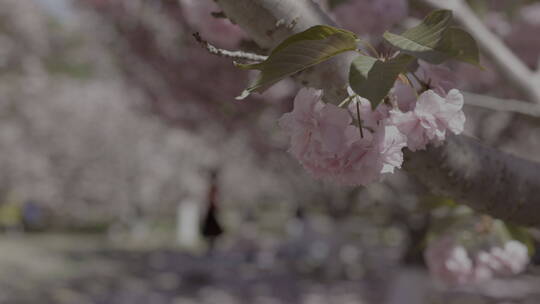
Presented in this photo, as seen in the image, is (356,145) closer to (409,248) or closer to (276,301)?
(409,248)

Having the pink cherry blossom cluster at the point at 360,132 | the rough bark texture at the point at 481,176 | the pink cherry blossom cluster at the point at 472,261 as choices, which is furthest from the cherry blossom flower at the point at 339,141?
the pink cherry blossom cluster at the point at 472,261

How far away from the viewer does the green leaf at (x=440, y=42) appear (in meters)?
0.81

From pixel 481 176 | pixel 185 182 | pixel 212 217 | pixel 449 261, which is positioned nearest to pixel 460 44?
pixel 481 176

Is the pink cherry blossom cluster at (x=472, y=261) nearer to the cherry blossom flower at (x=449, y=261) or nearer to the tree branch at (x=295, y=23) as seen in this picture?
the cherry blossom flower at (x=449, y=261)

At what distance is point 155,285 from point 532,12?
738cm

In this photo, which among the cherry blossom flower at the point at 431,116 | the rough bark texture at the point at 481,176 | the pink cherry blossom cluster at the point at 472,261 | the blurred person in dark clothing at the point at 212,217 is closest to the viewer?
the cherry blossom flower at the point at 431,116

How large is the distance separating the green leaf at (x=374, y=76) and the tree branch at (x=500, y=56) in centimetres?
163

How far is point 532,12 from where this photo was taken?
442 centimetres

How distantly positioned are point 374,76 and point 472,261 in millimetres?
1630

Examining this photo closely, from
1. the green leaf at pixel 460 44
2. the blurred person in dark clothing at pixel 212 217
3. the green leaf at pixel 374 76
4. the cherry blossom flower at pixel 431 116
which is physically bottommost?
the cherry blossom flower at pixel 431 116

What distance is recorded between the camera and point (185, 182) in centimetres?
1948

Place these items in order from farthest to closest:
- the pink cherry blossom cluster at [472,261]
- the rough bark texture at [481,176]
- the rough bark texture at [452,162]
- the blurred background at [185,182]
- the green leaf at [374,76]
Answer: the blurred background at [185,182]
the pink cherry blossom cluster at [472,261]
the rough bark texture at [481,176]
the rough bark texture at [452,162]
the green leaf at [374,76]

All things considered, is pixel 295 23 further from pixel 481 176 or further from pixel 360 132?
pixel 481 176

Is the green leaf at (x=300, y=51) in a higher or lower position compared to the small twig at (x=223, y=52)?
lower
